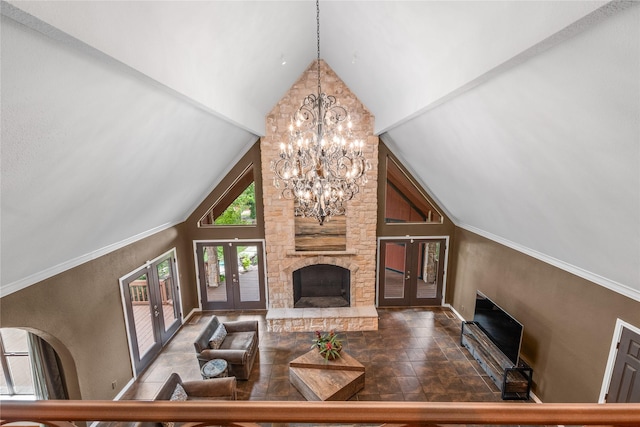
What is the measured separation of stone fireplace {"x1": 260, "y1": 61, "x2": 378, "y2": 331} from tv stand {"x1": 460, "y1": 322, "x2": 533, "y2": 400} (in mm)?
2162

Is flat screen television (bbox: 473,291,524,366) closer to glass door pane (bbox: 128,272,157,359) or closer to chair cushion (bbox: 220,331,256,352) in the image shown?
chair cushion (bbox: 220,331,256,352)

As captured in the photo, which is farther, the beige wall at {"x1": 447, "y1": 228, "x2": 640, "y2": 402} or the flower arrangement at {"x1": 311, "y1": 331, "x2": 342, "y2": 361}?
the flower arrangement at {"x1": 311, "y1": 331, "x2": 342, "y2": 361}

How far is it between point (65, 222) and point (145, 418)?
3547 mm

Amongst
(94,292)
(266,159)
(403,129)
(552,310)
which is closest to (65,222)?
(94,292)

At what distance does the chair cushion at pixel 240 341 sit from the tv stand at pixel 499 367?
4.58 m

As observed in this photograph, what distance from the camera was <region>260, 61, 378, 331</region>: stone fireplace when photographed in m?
6.92

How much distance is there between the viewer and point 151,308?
6.36 metres

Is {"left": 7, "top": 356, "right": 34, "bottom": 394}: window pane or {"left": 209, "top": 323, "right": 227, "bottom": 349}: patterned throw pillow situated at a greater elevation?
{"left": 209, "top": 323, "right": 227, "bottom": 349}: patterned throw pillow

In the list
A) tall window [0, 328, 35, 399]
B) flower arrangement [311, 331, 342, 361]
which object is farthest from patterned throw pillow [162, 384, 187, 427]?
tall window [0, 328, 35, 399]

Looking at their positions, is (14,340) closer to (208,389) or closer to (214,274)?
(214,274)

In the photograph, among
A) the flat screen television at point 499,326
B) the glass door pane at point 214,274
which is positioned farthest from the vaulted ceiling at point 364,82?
the glass door pane at point 214,274

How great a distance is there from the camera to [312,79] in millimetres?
6840

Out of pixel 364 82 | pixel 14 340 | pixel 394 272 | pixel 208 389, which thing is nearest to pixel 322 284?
pixel 394 272

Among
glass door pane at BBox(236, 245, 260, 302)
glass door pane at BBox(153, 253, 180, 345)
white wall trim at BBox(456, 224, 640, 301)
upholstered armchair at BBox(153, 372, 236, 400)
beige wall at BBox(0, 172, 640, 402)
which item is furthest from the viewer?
glass door pane at BBox(236, 245, 260, 302)
